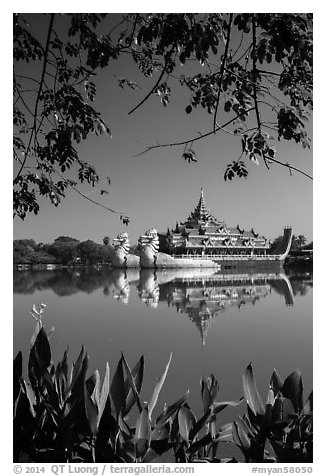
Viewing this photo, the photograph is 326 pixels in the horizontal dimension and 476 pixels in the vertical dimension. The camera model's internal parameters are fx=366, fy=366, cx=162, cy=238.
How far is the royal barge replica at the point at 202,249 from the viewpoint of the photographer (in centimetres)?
253

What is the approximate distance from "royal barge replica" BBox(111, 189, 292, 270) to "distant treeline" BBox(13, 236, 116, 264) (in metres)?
0.12

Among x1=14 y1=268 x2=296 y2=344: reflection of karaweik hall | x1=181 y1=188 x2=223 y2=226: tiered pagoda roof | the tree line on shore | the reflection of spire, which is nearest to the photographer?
the tree line on shore

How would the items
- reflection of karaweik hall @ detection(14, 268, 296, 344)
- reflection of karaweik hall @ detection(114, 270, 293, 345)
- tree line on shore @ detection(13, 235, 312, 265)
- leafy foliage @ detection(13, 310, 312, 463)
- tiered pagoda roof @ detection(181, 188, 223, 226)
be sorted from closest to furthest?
1. leafy foliage @ detection(13, 310, 312, 463)
2. tree line on shore @ detection(13, 235, 312, 265)
3. tiered pagoda roof @ detection(181, 188, 223, 226)
4. reflection of karaweik hall @ detection(14, 268, 296, 344)
5. reflection of karaweik hall @ detection(114, 270, 293, 345)

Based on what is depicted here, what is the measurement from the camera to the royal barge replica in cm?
253

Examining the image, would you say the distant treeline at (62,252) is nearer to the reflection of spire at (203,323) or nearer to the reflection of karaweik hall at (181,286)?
the reflection of karaweik hall at (181,286)

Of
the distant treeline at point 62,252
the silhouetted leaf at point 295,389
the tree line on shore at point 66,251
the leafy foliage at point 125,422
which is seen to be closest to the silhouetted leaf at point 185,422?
the leafy foliage at point 125,422

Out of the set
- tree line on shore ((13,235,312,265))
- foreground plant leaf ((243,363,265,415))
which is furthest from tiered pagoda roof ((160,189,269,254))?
foreground plant leaf ((243,363,265,415))

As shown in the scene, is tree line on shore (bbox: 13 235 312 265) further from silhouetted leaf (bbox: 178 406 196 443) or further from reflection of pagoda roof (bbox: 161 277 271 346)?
silhouetted leaf (bbox: 178 406 196 443)

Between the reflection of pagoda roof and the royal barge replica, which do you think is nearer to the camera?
the royal barge replica

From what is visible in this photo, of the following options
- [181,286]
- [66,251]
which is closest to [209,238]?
[181,286]

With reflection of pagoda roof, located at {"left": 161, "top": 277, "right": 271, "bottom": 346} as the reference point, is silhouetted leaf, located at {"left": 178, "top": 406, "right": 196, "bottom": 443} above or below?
below

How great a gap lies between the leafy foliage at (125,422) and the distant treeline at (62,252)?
894 millimetres

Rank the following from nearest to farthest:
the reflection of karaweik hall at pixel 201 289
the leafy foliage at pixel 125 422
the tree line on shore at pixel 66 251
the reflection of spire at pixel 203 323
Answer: the leafy foliage at pixel 125 422, the tree line on shore at pixel 66 251, the reflection of spire at pixel 203 323, the reflection of karaweik hall at pixel 201 289
